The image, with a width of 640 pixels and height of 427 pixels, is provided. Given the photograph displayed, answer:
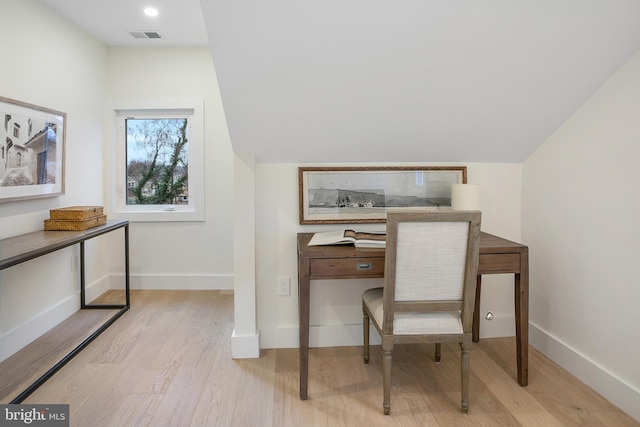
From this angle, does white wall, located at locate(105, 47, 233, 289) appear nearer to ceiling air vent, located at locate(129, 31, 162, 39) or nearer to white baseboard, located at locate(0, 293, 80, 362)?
ceiling air vent, located at locate(129, 31, 162, 39)

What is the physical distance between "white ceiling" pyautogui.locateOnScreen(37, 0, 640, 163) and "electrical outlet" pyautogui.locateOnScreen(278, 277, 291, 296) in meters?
0.75

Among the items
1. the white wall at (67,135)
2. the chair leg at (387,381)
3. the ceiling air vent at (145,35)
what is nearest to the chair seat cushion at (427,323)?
the chair leg at (387,381)

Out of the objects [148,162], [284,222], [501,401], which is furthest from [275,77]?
[148,162]

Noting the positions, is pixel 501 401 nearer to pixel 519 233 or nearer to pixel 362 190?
pixel 519 233

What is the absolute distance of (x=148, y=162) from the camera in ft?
12.2

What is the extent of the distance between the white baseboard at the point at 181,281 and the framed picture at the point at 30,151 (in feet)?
3.86

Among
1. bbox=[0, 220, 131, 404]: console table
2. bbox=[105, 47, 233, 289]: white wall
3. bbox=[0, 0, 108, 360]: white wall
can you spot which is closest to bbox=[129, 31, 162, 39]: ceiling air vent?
bbox=[105, 47, 233, 289]: white wall

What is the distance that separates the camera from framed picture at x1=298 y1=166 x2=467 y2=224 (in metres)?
2.39

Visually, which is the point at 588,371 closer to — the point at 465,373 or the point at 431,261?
the point at 465,373

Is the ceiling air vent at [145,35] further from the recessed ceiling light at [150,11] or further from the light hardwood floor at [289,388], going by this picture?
the light hardwood floor at [289,388]

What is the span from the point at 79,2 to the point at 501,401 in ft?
11.6

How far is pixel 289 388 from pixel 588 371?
60.3 inches

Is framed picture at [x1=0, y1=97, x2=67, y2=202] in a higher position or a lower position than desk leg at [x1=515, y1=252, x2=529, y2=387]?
higher

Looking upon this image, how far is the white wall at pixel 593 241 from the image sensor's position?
5.78 ft
